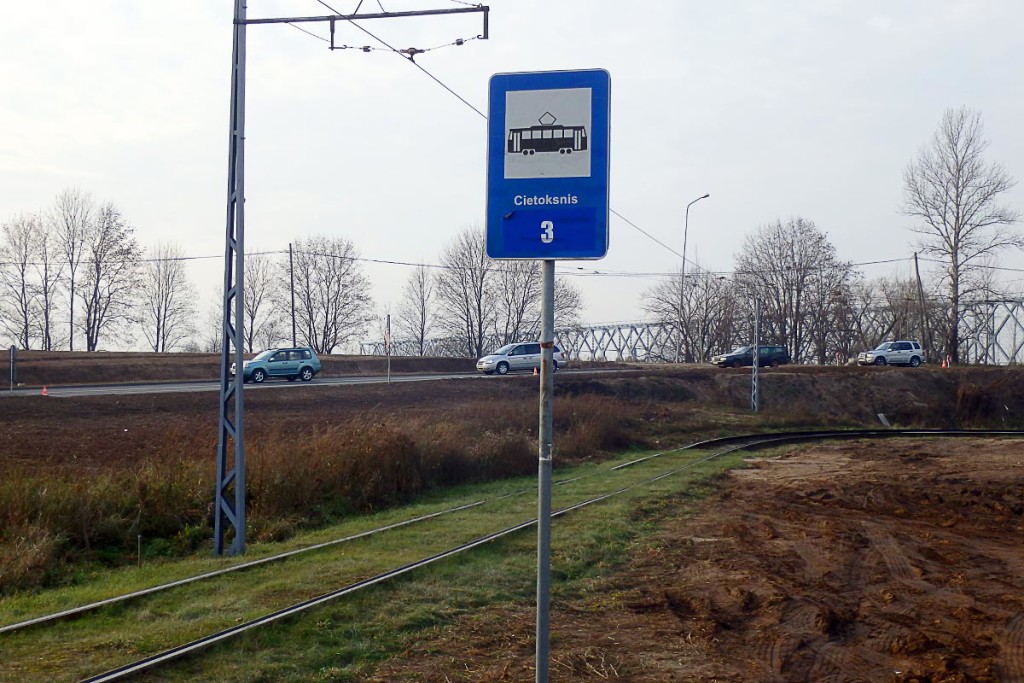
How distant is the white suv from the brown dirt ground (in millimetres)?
48384

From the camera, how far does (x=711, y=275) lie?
81.6m

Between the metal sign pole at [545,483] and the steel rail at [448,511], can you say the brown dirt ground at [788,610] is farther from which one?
the steel rail at [448,511]

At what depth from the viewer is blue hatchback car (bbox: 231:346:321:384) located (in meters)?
44.4

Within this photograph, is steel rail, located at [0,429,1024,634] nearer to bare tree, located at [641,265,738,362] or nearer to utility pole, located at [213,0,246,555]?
utility pole, located at [213,0,246,555]

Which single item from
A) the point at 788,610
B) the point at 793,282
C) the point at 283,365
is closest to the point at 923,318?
the point at 793,282

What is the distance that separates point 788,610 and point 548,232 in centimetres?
650

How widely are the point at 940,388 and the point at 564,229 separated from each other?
5740 centimetres

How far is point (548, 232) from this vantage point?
13.9 ft

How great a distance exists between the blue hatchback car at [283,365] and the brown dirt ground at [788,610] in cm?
3114

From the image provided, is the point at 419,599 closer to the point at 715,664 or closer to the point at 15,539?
the point at 715,664

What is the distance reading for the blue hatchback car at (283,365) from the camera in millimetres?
44438

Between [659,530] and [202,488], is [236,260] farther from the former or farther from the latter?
[659,530]

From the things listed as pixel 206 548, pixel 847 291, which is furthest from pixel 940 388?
pixel 206 548

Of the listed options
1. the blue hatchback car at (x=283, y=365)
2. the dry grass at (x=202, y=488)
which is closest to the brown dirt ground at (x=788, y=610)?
the dry grass at (x=202, y=488)
